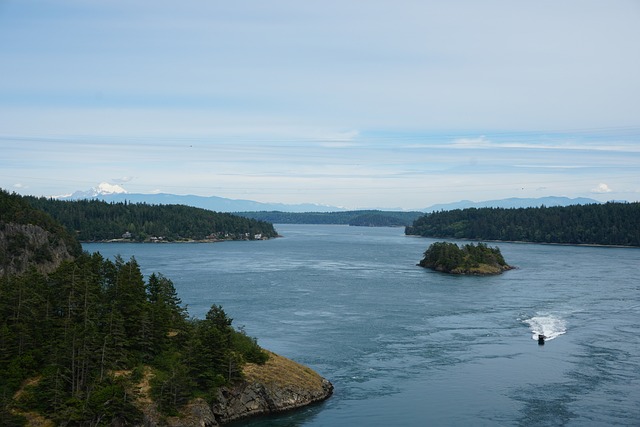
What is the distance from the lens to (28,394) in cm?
4031

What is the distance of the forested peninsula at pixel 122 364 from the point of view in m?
40.2

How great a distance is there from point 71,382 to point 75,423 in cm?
321

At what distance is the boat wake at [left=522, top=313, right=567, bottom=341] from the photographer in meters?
72.2

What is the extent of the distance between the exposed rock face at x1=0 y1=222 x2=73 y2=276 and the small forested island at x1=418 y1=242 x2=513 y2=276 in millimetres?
81060

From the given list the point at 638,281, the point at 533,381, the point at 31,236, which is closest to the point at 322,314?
the point at 533,381

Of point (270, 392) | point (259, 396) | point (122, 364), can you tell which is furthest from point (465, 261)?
point (122, 364)

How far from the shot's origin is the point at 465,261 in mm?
144375

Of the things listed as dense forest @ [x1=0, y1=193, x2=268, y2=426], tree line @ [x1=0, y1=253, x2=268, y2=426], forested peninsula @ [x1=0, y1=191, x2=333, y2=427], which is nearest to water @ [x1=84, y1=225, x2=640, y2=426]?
forested peninsula @ [x1=0, y1=191, x2=333, y2=427]

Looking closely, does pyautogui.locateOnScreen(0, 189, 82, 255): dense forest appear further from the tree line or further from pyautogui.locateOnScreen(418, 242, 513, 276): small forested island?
pyautogui.locateOnScreen(418, 242, 513, 276): small forested island

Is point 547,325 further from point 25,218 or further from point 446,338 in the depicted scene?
point 25,218

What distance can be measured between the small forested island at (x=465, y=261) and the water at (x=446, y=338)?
5.75 metres

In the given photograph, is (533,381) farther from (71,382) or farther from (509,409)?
(71,382)

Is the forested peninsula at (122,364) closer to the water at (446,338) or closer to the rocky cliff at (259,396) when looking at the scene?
the rocky cliff at (259,396)

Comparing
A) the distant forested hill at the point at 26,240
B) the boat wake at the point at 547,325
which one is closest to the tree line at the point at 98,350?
the boat wake at the point at 547,325
